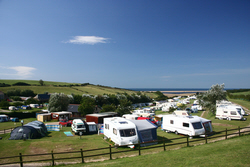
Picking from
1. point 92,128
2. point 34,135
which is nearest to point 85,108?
point 92,128

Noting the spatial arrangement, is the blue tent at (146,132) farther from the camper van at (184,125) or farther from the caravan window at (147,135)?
the camper van at (184,125)

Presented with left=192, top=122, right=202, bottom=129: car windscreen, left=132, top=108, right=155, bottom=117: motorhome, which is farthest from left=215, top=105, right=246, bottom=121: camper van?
left=132, top=108, right=155, bottom=117: motorhome

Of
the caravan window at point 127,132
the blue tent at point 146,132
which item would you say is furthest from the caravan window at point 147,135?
the caravan window at point 127,132

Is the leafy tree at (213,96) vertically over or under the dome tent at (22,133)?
over

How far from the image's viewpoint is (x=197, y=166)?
7180 mm

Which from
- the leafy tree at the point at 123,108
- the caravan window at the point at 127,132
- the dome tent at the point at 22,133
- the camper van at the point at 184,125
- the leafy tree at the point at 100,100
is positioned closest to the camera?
the caravan window at the point at 127,132

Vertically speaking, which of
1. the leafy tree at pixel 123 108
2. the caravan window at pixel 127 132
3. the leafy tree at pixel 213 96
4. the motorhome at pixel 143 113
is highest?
the leafy tree at pixel 213 96

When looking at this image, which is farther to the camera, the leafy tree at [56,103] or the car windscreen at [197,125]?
the leafy tree at [56,103]

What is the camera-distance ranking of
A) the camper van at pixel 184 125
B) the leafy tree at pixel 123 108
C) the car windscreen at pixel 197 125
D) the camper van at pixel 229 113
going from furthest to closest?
the leafy tree at pixel 123 108
the camper van at pixel 229 113
the car windscreen at pixel 197 125
the camper van at pixel 184 125

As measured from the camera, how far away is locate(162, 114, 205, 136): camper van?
1599cm

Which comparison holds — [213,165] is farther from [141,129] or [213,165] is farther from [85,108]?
[85,108]

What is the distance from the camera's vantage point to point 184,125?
16.8m

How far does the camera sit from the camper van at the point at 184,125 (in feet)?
52.5

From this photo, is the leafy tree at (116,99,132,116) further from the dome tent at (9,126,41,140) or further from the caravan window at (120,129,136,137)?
the caravan window at (120,129,136,137)
